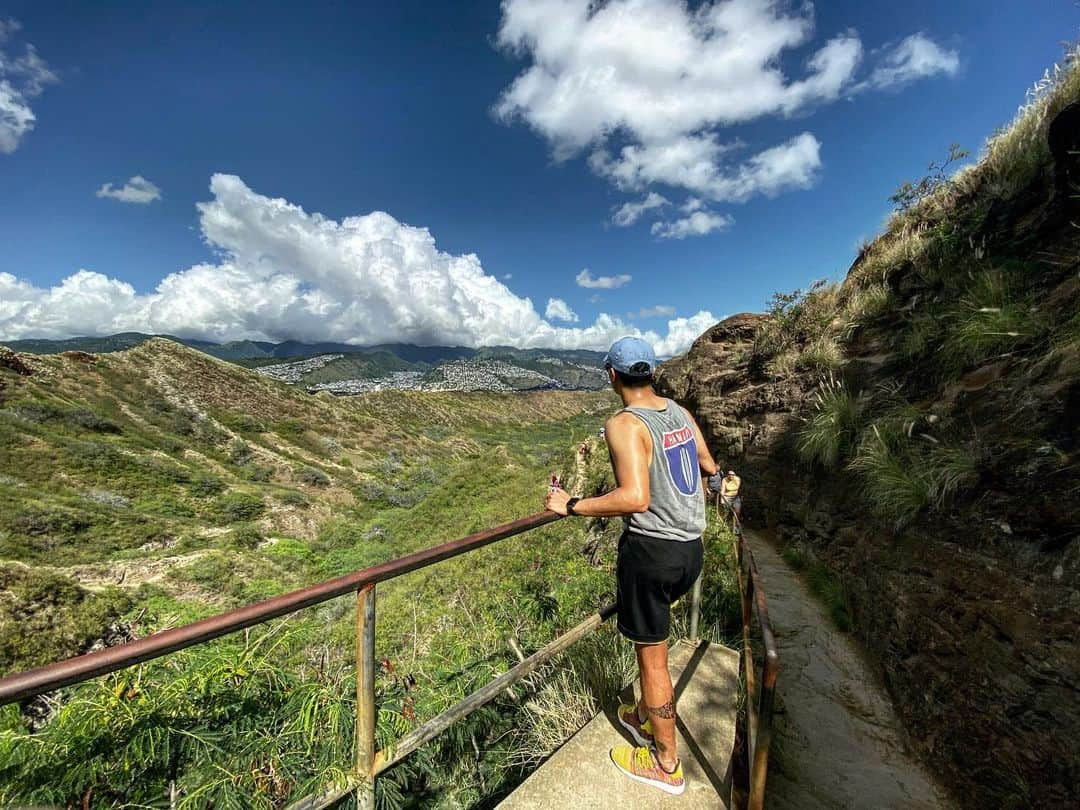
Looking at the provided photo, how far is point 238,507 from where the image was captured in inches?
1049

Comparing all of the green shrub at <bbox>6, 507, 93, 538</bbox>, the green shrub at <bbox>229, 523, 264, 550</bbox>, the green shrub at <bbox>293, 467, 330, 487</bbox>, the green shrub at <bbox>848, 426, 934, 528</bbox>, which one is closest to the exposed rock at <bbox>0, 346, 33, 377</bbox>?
the green shrub at <bbox>293, 467, 330, 487</bbox>

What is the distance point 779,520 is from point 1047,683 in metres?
4.93

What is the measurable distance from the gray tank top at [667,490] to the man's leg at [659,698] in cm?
61

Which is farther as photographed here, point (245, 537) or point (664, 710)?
point (245, 537)

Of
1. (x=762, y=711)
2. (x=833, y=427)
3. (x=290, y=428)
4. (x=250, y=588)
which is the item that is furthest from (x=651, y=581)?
(x=290, y=428)

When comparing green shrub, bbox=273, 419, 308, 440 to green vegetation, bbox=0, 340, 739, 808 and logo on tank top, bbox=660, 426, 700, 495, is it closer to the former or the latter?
green vegetation, bbox=0, 340, 739, 808

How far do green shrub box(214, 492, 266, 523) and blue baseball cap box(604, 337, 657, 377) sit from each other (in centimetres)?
2930

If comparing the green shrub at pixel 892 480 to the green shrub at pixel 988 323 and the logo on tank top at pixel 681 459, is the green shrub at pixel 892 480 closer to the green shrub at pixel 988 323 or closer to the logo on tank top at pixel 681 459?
the green shrub at pixel 988 323

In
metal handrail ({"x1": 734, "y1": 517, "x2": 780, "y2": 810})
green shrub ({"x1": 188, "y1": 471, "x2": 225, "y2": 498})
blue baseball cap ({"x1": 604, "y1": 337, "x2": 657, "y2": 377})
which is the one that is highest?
blue baseball cap ({"x1": 604, "y1": 337, "x2": 657, "y2": 377})

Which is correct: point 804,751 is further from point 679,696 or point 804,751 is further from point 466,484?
point 466,484

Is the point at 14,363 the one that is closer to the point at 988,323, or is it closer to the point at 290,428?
the point at 290,428

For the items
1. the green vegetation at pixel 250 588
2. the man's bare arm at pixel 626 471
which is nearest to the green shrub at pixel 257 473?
the green vegetation at pixel 250 588

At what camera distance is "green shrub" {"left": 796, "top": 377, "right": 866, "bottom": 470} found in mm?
6023

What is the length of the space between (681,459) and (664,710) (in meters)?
1.32
